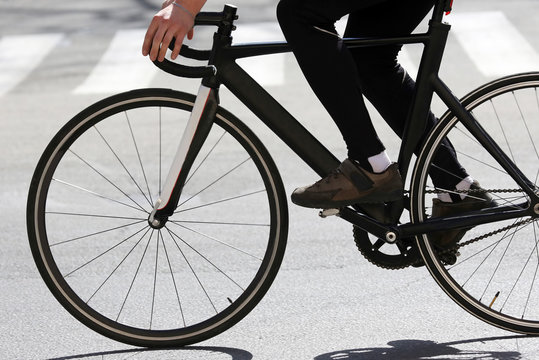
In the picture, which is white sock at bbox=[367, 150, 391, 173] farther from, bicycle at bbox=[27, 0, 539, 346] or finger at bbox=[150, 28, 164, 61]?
finger at bbox=[150, 28, 164, 61]

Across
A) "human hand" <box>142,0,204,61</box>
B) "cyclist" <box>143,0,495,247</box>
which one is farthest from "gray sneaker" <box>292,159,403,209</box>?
"human hand" <box>142,0,204,61</box>

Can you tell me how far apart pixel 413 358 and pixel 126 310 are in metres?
1.39

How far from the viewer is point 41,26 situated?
46.2ft

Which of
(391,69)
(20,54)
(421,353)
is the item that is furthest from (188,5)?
(20,54)

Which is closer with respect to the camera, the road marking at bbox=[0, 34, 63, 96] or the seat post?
the seat post

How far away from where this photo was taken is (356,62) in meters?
4.52

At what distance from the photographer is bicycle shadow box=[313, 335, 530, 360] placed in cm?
434

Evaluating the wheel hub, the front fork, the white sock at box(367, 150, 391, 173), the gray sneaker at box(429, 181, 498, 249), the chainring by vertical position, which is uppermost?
the front fork

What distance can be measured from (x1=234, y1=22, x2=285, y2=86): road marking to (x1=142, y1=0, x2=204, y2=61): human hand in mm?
5843

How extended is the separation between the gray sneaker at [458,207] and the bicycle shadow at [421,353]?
39 cm

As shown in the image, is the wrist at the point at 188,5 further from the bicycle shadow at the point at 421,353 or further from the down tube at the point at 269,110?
the bicycle shadow at the point at 421,353

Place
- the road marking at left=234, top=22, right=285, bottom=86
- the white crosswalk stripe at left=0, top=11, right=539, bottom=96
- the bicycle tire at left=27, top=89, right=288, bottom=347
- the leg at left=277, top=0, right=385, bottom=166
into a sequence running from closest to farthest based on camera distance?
the leg at left=277, top=0, right=385, bottom=166 → the bicycle tire at left=27, top=89, right=288, bottom=347 → the road marking at left=234, top=22, right=285, bottom=86 → the white crosswalk stripe at left=0, top=11, right=539, bottom=96

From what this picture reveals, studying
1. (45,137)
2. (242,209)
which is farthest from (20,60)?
(242,209)

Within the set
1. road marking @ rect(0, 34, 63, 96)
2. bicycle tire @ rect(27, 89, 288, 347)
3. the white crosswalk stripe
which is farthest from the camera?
road marking @ rect(0, 34, 63, 96)
